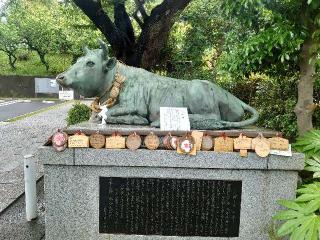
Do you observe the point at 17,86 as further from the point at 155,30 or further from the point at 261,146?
the point at 261,146

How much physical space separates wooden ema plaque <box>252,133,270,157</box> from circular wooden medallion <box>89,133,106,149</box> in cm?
170

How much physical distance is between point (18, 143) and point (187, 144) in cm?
771

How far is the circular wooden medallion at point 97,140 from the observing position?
4105 millimetres

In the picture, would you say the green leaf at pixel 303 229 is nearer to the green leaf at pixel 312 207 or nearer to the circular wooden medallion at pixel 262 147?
the green leaf at pixel 312 207

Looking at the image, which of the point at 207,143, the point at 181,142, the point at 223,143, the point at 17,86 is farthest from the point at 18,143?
the point at 17,86

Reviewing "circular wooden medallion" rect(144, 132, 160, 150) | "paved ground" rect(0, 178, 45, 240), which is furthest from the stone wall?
"circular wooden medallion" rect(144, 132, 160, 150)

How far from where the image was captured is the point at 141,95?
4.81 metres

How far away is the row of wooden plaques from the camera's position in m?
4.07

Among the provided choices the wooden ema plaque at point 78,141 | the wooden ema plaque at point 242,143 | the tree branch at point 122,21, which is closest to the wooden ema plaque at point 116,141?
the wooden ema plaque at point 78,141

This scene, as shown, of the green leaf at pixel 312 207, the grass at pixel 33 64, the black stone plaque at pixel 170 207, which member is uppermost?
the grass at pixel 33 64

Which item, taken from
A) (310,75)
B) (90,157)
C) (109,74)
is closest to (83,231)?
(90,157)

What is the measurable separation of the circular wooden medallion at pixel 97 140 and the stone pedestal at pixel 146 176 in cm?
7

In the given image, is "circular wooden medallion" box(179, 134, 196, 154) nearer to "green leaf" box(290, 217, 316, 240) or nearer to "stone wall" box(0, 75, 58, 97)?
"green leaf" box(290, 217, 316, 240)

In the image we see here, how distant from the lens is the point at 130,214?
4266 mm
